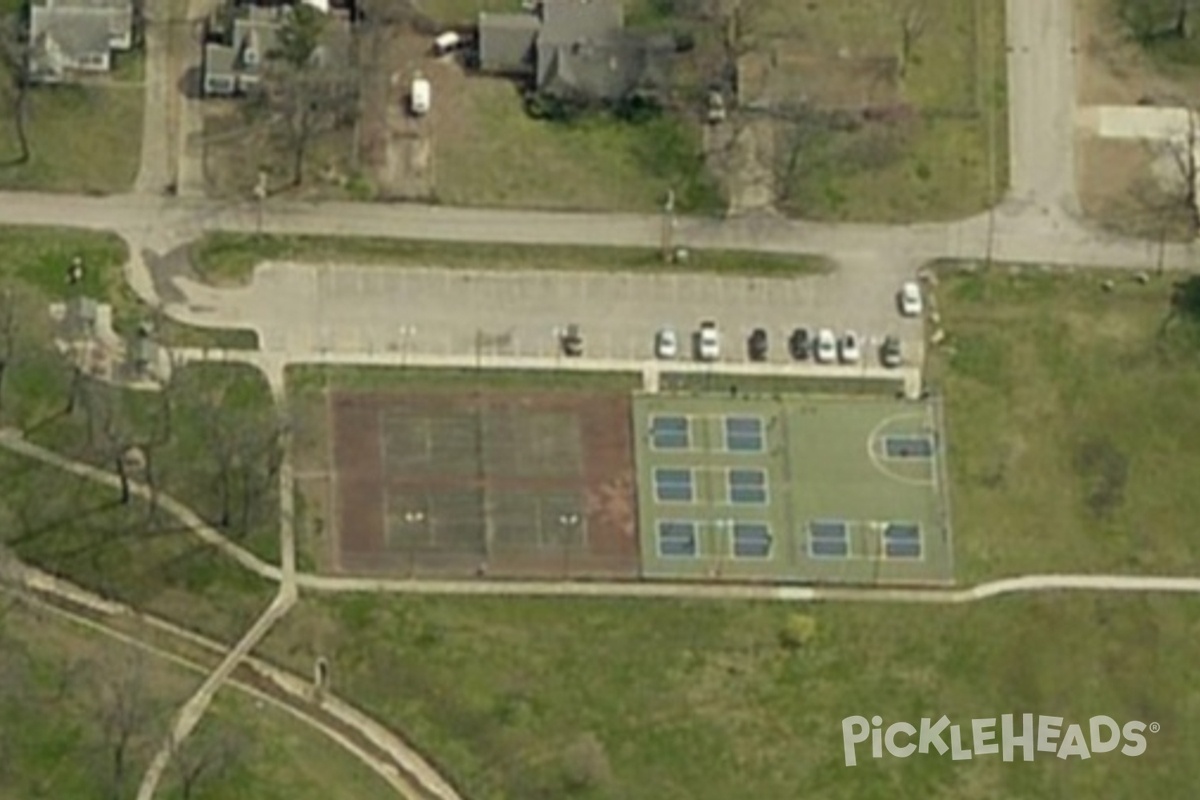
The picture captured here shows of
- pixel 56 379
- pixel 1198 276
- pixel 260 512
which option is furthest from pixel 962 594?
pixel 56 379

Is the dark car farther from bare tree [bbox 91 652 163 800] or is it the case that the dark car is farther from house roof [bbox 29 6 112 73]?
house roof [bbox 29 6 112 73]

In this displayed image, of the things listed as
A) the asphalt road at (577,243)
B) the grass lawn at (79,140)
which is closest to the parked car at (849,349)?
the asphalt road at (577,243)

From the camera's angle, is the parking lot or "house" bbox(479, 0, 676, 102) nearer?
the parking lot

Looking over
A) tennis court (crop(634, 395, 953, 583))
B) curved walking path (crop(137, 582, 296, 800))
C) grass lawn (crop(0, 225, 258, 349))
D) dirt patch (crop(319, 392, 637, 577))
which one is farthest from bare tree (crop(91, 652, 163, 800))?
tennis court (crop(634, 395, 953, 583))

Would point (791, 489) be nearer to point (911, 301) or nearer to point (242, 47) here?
point (911, 301)

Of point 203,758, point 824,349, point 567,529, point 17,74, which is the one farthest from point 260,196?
point 203,758
